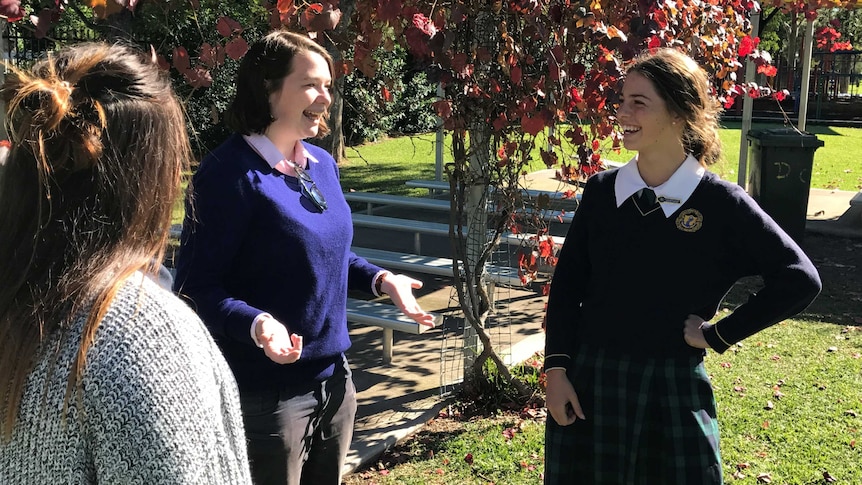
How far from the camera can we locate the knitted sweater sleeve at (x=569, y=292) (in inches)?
103

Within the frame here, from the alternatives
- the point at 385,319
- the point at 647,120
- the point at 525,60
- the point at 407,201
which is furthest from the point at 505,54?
Result: the point at 407,201

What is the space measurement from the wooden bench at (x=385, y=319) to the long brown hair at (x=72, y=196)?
358cm

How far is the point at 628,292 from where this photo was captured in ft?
8.12

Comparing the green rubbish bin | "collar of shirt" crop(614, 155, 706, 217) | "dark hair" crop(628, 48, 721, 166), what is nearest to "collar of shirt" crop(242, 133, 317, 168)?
"collar of shirt" crop(614, 155, 706, 217)

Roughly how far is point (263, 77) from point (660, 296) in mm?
1355

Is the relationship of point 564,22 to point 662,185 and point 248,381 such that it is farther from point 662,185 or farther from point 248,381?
point 248,381

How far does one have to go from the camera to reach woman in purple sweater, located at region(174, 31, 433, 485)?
90.3 inches

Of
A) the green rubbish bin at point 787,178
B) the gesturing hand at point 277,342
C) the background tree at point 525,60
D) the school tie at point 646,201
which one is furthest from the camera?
the green rubbish bin at point 787,178

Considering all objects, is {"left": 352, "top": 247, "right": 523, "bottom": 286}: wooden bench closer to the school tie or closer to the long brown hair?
the school tie

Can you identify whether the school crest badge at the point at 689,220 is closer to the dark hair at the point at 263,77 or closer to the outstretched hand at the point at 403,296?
the outstretched hand at the point at 403,296

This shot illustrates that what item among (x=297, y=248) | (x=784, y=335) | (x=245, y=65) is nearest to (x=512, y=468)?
(x=297, y=248)

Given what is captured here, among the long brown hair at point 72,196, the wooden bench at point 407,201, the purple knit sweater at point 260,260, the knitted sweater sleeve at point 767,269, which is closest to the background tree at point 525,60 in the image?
the purple knit sweater at point 260,260

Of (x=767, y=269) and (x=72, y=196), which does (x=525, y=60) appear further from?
(x=72, y=196)

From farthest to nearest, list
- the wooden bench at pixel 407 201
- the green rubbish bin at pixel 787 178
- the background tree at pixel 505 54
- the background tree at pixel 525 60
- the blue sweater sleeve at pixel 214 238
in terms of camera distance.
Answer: the green rubbish bin at pixel 787 178 < the wooden bench at pixel 407 201 < the background tree at pixel 525 60 < the background tree at pixel 505 54 < the blue sweater sleeve at pixel 214 238
